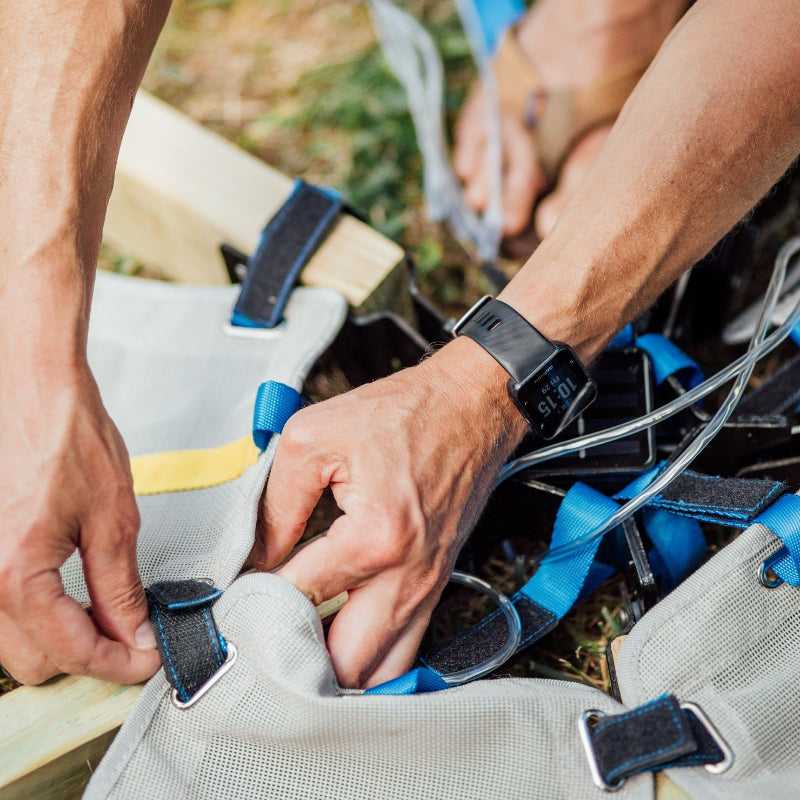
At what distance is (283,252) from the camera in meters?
1.35

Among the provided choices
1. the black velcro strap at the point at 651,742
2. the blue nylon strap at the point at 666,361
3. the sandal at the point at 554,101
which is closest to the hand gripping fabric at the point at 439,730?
the black velcro strap at the point at 651,742

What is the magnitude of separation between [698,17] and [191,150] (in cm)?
99

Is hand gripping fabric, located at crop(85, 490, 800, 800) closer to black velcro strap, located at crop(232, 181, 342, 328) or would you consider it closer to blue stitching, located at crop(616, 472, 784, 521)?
blue stitching, located at crop(616, 472, 784, 521)

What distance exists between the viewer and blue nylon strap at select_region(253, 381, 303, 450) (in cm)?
108

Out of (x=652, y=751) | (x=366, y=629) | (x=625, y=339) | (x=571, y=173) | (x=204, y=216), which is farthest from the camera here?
(x=571, y=173)

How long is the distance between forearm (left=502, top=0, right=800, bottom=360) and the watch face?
0.05m

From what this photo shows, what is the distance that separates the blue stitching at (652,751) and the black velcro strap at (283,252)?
30.6 inches

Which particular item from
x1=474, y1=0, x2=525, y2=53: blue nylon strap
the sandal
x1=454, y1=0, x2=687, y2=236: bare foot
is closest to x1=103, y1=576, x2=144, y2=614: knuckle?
x1=454, y1=0, x2=687, y2=236: bare foot

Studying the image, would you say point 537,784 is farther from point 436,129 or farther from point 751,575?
point 436,129

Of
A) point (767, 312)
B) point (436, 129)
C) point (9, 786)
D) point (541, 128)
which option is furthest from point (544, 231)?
point (9, 786)

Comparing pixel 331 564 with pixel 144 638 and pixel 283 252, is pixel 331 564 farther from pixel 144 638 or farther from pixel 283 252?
pixel 283 252

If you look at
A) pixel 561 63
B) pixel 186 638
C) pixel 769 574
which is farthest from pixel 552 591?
pixel 561 63

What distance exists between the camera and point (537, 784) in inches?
34.5

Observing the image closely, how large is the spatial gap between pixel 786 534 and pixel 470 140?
1426 mm
